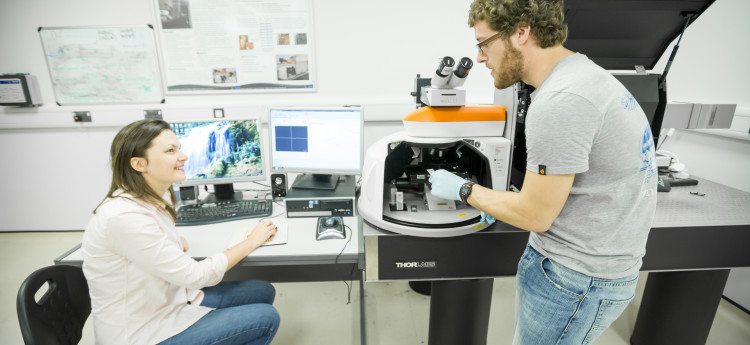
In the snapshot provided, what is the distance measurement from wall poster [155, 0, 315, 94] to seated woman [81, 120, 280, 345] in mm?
1397

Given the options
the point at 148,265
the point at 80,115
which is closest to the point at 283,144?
the point at 148,265

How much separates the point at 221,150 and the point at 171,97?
1.22m

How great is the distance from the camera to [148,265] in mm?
1008

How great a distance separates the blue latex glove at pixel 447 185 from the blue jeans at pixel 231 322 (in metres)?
0.76

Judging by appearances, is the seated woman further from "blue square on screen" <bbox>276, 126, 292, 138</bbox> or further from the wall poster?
the wall poster

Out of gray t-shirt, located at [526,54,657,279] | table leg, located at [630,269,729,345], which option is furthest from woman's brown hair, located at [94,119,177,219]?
table leg, located at [630,269,729,345]

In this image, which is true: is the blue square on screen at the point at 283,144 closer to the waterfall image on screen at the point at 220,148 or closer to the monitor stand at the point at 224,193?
the waterfall image on screen at the point at 220,148

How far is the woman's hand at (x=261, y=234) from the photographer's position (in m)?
1.27

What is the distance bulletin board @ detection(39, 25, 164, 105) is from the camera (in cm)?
234

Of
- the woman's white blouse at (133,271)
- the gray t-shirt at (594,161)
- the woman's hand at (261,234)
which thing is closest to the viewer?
the gray t-shirt at (594,161)

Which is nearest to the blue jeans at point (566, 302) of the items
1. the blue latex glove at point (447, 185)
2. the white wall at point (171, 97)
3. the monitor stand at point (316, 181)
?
the blue latex glove at point (447, 185)

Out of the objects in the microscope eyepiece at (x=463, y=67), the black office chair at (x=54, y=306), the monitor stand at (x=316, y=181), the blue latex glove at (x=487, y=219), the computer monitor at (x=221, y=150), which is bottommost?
the black office chair at (x=54, y=306)

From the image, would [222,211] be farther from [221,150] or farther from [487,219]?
[487,219]

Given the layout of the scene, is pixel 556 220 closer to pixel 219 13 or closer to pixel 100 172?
pixel 219 13
